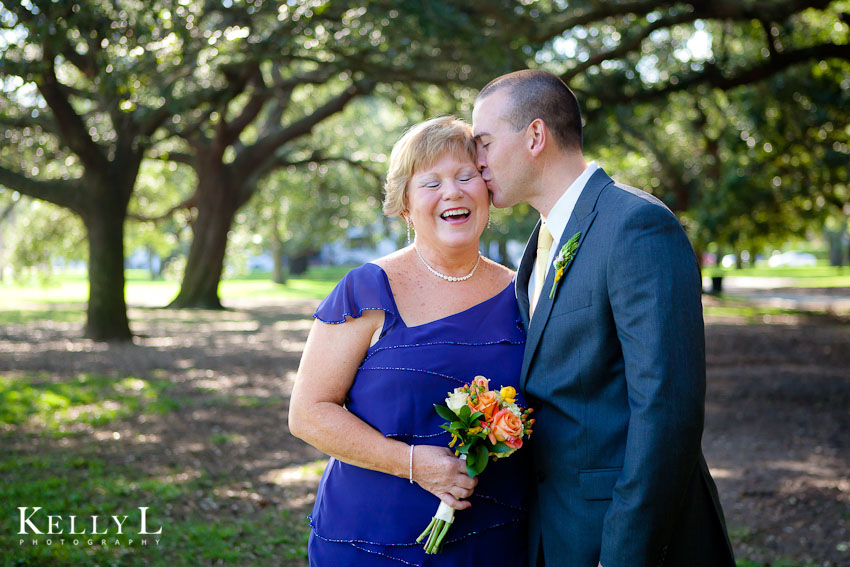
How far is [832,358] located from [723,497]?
953 centimetres

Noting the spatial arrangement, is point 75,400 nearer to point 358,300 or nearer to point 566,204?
point 358,300

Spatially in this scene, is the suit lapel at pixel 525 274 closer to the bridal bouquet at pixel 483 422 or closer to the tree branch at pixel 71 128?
the bridal bouquet at pixel 483 422

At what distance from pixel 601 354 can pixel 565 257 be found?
0.39 metres

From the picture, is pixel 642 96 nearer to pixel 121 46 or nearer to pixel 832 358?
pixel 832 358

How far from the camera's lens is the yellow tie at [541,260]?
313 cm

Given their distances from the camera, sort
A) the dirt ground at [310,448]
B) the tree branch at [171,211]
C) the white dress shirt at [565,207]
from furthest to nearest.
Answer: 1. the tree branch at [171,211]
2. the dirt ground at [310,448]
3. the white dress shirt at [565,207]

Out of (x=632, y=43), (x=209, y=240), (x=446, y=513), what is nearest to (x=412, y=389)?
(x=446, y=513)

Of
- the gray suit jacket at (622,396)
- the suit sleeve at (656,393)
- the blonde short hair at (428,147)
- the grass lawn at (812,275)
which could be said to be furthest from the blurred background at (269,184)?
the grass lawn at (812,275)

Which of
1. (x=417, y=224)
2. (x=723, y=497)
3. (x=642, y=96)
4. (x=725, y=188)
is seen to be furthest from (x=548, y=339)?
(x=725, y=188)

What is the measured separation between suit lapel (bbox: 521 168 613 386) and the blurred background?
288 centimetres

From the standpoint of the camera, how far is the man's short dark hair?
295 centimetres

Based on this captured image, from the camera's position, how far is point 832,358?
49.4 feet

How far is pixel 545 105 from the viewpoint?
2.94m

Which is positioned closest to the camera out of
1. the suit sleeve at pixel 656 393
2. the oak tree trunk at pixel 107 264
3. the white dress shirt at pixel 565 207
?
the suit sleeve at pixel 656 393
